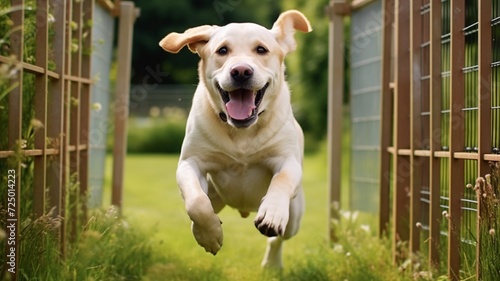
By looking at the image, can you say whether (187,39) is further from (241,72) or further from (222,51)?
(241,72)

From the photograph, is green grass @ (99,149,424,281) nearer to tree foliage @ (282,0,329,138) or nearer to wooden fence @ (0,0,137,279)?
wooden fence @ (0,0,137,279)

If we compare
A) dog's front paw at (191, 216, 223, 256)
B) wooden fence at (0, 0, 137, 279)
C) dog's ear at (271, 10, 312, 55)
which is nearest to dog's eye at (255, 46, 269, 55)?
dog's ear at (271, 10, 312, 55)

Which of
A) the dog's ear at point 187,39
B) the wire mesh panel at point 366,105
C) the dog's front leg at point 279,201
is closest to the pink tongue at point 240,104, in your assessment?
the dog's front leg at point 279,201

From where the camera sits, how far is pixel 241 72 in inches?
145

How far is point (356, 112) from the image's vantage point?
682 cm

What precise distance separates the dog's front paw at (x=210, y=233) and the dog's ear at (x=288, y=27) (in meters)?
1.22

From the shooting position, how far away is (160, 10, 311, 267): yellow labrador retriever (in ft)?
12.2

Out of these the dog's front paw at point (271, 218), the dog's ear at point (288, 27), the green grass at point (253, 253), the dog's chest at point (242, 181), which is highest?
the dog's ear at point (288, 27)

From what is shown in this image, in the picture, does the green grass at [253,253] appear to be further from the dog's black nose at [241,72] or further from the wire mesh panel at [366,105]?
the dog's black nose at [241,72]

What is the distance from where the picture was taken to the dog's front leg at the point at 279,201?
3.45m

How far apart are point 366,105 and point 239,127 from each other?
2.89 metres

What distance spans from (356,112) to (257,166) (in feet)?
9.03

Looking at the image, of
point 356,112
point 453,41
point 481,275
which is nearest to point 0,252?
point 481,275

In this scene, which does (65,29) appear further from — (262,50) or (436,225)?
(436,225)
